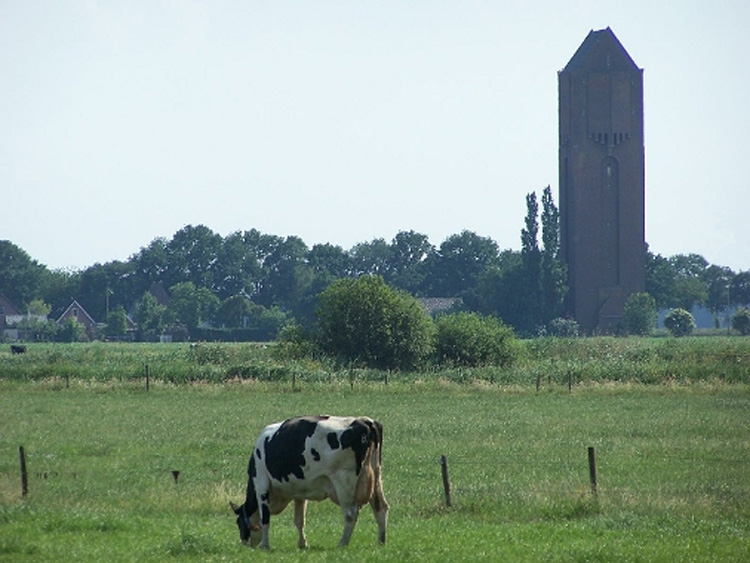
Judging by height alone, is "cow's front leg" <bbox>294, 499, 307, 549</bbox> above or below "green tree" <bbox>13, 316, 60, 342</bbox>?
below

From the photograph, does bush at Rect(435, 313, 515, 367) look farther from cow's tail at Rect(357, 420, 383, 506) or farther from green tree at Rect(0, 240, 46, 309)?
green tree at Rect(0, 240, 46, 309)

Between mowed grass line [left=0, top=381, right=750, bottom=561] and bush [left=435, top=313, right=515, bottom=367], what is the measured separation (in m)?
18.0

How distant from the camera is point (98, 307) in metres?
175

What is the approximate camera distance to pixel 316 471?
15.0 meters

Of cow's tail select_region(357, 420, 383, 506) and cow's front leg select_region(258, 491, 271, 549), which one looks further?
cow's front leg select_region(258, 491, 271, 549)

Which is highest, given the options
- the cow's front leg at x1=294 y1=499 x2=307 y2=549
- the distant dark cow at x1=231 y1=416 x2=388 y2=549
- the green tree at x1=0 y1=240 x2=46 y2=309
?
the green tree at x1=0 y1=240 x2=46 y2=309

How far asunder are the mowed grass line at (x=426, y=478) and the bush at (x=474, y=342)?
59.2ft

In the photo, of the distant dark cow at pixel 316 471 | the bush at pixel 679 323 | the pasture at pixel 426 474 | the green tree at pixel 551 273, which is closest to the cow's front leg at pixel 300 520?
the distant dark cow at pixel 316 471

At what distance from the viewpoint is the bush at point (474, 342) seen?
60.3 metres

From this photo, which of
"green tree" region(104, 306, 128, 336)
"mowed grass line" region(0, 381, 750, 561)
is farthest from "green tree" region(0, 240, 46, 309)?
"mowed grass line" region(0, 381, 750, 561)

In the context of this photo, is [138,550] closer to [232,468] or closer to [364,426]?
[364,426]

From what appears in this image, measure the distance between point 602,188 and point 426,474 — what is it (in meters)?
100

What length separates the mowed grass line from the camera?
1474cm

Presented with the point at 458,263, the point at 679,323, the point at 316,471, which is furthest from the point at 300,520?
the point at 458,263
